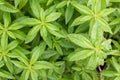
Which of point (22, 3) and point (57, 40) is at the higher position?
point (22, 3)

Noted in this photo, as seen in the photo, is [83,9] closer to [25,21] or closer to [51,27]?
[51,27]

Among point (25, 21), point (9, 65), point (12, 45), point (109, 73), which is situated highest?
point (25, 21)

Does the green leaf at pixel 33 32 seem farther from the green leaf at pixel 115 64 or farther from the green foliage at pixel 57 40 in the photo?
the green leaf at pixel 115 64

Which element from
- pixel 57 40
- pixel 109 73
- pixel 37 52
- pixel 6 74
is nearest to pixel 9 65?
pixel 6 74

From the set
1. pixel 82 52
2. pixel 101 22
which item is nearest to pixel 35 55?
pixel 82 52

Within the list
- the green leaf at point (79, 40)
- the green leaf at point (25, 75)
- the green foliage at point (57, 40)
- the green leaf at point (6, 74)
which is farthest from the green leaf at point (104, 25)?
the green leaf at point (6, 74)

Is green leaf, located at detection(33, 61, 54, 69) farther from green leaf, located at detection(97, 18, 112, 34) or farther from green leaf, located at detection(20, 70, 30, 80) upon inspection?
green leaf, located at detection(97, 18, 112, 34)

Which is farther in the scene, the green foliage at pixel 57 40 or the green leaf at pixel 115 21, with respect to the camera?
the green leaf at pixel 115 21
